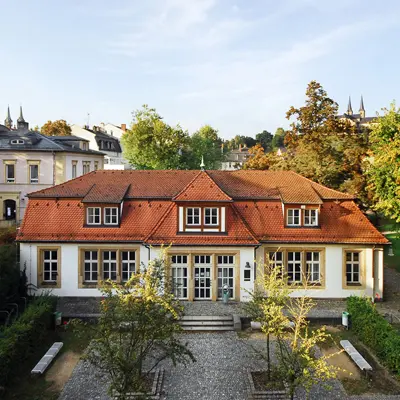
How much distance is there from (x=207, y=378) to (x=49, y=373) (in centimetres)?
593

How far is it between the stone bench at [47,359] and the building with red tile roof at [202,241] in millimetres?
6341

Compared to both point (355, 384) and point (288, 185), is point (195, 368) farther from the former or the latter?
point (288, 185)

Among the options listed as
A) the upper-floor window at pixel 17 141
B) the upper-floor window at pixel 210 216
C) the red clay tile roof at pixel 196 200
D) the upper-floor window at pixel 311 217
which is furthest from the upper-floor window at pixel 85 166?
the upper-floor window at pixel 311 217

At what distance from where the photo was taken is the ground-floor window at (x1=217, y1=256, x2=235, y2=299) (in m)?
23.4

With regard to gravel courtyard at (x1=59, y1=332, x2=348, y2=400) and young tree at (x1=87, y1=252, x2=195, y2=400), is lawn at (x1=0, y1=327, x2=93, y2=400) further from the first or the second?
young tree at (x1=87, y1=252, x2=195, y2=400)

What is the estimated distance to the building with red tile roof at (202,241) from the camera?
23.3 meters

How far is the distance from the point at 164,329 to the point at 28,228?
14.7m

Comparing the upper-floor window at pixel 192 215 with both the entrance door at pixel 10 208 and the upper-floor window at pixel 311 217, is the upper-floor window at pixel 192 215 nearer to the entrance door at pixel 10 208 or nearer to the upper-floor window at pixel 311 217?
the upper-floor window at pixel 311 217

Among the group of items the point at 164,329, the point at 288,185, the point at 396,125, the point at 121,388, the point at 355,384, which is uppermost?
the point at 396,125

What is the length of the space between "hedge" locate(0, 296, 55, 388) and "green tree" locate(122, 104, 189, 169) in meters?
40.7

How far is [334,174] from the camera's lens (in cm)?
3269

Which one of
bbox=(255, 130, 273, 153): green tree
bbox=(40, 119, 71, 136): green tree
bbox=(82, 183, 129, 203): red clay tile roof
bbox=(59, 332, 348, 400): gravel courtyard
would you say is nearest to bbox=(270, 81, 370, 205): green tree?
bbox=(82, 183, 129, 203): red clay tile roof

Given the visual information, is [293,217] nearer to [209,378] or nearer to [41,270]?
[209,378]

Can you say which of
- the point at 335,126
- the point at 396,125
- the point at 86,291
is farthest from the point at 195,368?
the point at 335,126
